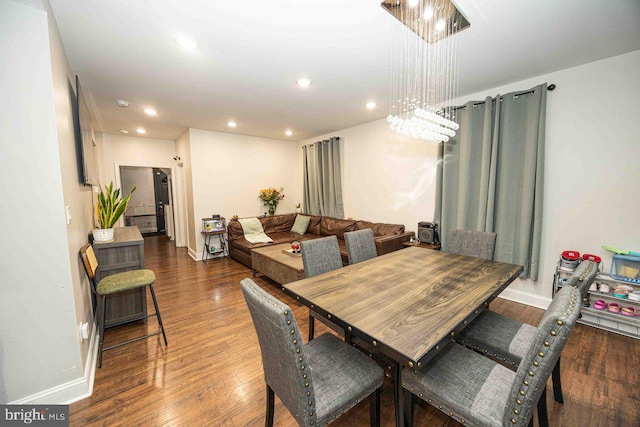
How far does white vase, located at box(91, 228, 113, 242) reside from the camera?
8.16 ft

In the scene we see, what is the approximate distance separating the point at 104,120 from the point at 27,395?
4263 millimetres

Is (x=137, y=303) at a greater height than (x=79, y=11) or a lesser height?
lesser

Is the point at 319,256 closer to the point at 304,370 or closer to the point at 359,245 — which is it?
the point at 359,245

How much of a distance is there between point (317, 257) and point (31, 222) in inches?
74.7

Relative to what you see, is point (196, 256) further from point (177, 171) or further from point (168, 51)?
point (168, 51)

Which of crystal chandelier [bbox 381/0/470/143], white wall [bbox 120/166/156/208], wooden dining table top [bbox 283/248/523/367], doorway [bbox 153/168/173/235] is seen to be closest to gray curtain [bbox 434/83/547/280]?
crystal chandelier [bbox 381/0/470/143]

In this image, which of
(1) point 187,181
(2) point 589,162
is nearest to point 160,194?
(1) point 187,181

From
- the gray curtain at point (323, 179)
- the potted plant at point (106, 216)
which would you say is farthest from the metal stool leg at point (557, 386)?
the gray curtain at point (323, 179)

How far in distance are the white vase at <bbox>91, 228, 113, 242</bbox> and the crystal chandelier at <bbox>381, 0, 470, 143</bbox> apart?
2.97 m

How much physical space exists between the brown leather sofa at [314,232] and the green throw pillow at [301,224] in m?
0.08

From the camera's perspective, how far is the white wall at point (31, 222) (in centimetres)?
146

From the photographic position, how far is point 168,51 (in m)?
2.19

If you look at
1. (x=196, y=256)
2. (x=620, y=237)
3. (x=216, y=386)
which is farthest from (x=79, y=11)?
(x=620, y=237)

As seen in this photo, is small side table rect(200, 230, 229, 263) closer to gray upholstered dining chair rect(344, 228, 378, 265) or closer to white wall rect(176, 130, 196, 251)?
white wall rect(176, 130, 196, 251)
